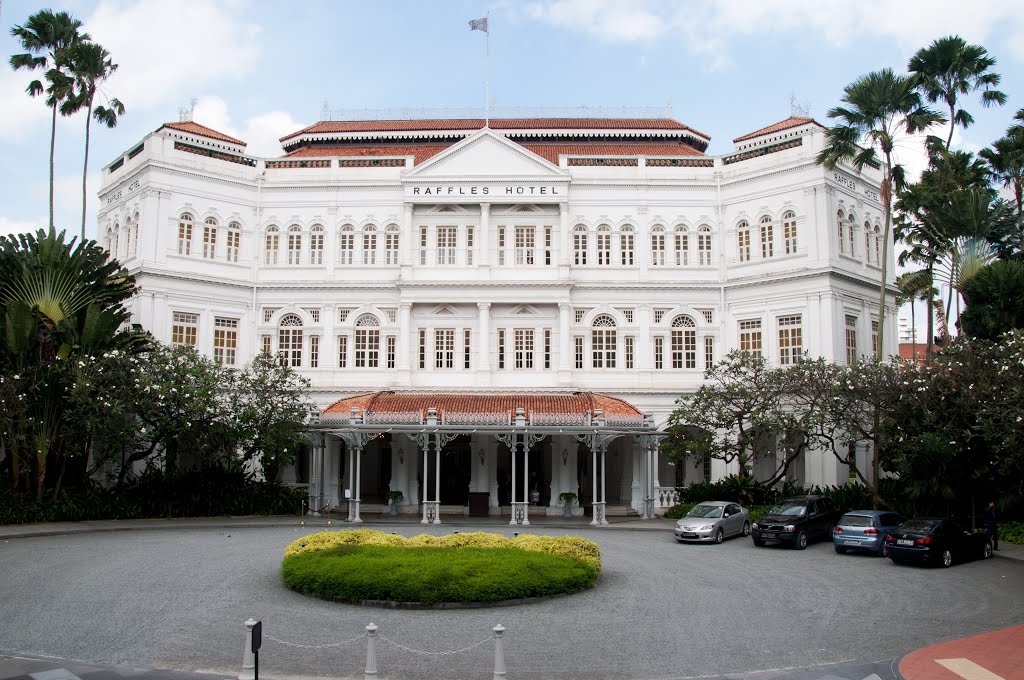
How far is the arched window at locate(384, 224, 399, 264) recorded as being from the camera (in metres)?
39.2

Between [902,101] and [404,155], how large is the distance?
20.8 m

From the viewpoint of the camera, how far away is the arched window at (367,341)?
126 feet

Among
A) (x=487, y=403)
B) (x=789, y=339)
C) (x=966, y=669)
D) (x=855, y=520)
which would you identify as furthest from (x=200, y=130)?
(x=966, y=669)

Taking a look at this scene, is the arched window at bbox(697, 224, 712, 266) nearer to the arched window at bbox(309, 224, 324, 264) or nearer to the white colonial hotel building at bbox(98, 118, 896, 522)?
the white colonial hotel building at bbox(98, 118, 896, 522)

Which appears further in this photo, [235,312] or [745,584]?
[235,312]

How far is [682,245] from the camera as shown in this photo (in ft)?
127

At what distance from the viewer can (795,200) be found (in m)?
36.4

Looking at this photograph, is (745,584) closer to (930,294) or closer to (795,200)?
(795,200)

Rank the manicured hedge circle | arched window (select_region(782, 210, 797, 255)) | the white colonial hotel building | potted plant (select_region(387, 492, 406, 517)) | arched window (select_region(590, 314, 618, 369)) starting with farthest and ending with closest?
1. arched window (select_region(590, 314, 618, 369))
2. the white colonial hotel building
3. arched window (select_region(782, 210, 797, 255))
4. potted plant (select_region(387, 492, 406, 517))
5. the manicured hedge circle

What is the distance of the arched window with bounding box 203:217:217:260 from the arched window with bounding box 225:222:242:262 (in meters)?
0.57

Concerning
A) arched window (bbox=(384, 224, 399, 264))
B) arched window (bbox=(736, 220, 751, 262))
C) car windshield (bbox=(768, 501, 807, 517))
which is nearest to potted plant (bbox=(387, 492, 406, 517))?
arched window (bbox=(384, 224, 399, 264))

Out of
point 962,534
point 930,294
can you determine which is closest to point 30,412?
point 962,534

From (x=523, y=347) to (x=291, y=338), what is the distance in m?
10.2

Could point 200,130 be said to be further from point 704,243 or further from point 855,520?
point 855,520
